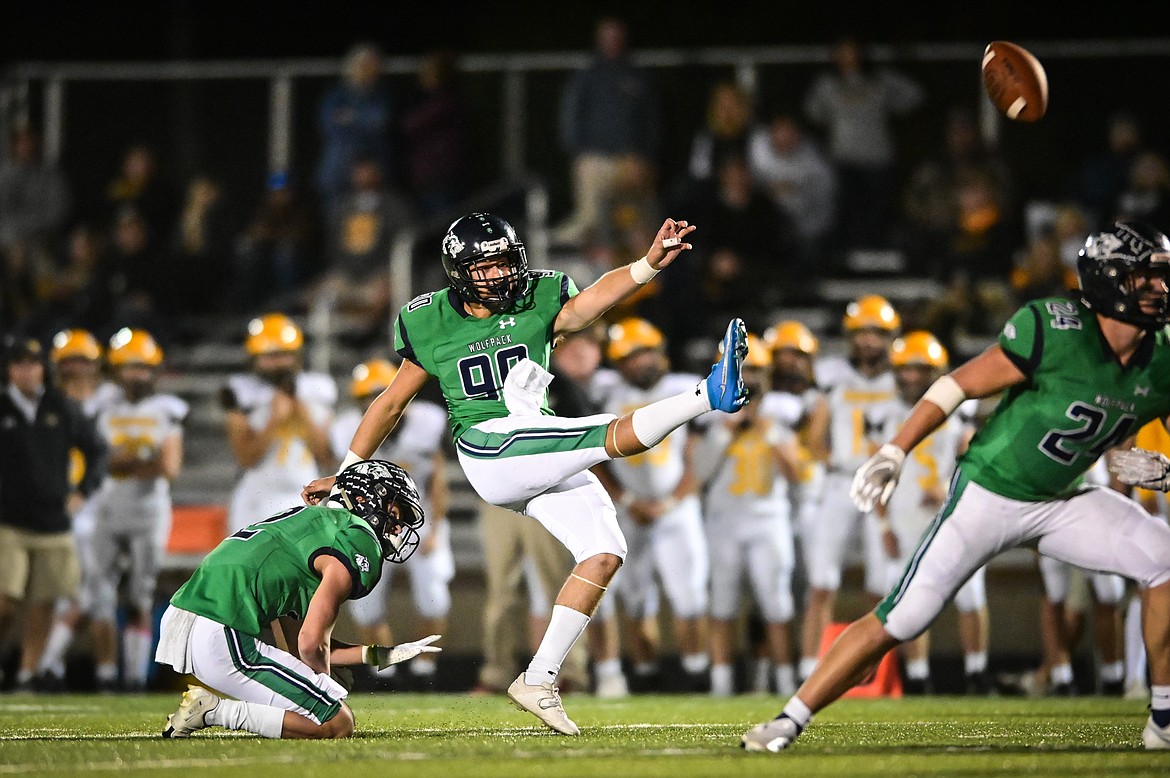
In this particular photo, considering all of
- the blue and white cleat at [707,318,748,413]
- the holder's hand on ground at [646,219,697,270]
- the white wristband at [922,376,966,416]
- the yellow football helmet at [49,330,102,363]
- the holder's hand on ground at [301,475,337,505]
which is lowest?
the holder's hand on ground at [301,475,337,505]

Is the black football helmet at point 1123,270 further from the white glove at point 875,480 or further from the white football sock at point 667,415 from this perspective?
the white football sock at point 667,415

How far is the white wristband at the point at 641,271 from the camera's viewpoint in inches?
259

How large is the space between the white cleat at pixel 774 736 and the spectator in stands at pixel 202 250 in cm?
946

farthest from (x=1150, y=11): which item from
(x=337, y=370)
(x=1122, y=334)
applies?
(x=1122, y=334)

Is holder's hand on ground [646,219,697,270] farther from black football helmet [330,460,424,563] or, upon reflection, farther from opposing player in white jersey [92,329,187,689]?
opposing player in white jersey [92,329,187,689]

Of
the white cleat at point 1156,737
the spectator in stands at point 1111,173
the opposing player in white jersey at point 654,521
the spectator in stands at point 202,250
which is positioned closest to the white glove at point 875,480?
the white cleat at point 1156,737

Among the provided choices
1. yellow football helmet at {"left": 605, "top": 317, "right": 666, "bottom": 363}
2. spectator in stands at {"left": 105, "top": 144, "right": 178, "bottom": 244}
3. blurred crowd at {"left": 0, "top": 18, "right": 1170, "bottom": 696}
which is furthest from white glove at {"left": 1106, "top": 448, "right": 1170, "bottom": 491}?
spectator in stands at {"left": 105, "top": 144, "right": 178, "bottom": 244}

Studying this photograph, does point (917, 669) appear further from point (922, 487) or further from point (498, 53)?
point (498, 53)

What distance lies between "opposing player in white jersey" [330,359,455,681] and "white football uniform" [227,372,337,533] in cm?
27

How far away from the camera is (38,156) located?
47.1 feet

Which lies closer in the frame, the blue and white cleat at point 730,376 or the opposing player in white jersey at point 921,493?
the blue and white cleat at point 730,376

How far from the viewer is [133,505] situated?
1096cm

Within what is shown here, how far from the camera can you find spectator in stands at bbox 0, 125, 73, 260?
46.9ft

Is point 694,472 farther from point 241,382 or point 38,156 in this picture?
point 38,156
